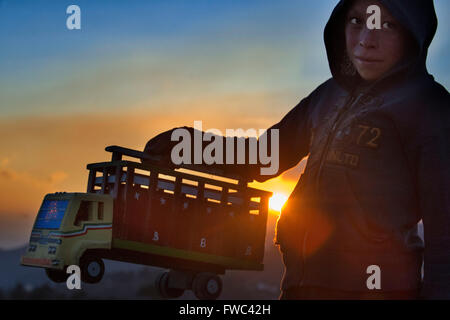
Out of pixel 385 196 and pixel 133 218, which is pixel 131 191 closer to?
pixel 133 218

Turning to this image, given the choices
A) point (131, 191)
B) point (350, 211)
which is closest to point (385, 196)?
point (350, 211)

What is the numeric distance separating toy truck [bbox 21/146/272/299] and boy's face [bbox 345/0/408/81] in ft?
5.23

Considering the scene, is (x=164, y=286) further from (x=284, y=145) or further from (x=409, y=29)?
(x=409, y=29)

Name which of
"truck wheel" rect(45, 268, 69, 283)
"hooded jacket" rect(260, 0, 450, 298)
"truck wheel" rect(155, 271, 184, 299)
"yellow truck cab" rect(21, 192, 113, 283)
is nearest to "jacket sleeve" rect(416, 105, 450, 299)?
"hooded jacket" rect(260, 0, 450, 298)

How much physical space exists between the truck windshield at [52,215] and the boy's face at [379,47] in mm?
3807

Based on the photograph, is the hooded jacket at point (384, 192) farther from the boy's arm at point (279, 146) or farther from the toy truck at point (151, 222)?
the toy truck at point (151, 222)

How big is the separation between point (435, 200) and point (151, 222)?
216 inches

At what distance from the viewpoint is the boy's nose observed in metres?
2.68

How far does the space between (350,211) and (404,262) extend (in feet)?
1.00

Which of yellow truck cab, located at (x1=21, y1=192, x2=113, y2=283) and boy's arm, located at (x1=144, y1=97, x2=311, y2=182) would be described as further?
yellow truck cab, located at (x1=21, y1=192, x2=113, y2=283)

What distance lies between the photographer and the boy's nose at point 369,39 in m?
2.68

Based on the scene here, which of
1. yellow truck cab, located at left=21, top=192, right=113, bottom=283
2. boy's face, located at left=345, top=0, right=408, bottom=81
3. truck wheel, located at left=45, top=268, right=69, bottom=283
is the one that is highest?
boy's face, located at left=345, top=0, right=408, bottom=81

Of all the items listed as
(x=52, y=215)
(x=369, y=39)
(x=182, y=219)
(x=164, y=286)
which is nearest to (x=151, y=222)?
(x=182, y=219)

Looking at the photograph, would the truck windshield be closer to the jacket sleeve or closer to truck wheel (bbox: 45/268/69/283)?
truck wheel (bbox: 45/268/69/283)
